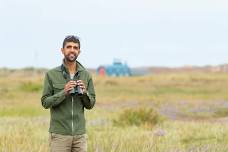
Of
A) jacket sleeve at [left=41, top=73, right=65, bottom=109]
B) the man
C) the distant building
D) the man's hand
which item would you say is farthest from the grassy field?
the distant building

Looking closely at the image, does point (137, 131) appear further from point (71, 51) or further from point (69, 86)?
point (69, 86)

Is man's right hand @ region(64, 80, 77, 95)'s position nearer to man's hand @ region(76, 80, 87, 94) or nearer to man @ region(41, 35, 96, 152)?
man's hand @ region(76, 80, 87, 94)

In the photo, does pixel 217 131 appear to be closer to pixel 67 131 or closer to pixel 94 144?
pixel 94 144

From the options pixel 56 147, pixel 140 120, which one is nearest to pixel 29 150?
pixel 56 147

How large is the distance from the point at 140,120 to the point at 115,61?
10507 cm

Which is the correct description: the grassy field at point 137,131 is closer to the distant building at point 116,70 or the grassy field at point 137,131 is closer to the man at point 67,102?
the man at point 67,102

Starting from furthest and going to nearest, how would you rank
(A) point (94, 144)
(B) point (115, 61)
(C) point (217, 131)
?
(B) point (115, 61) → (C) point (217, 131) → (A) point (94, 144)

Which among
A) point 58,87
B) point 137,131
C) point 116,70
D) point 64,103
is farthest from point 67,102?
point 116,70

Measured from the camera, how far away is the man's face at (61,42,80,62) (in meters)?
7.34

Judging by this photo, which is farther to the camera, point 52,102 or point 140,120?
point 140,120

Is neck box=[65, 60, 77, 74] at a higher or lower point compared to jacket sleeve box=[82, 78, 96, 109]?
higher

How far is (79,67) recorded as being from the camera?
753 centimetres

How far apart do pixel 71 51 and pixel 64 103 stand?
581mm

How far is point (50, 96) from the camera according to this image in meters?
7.46
